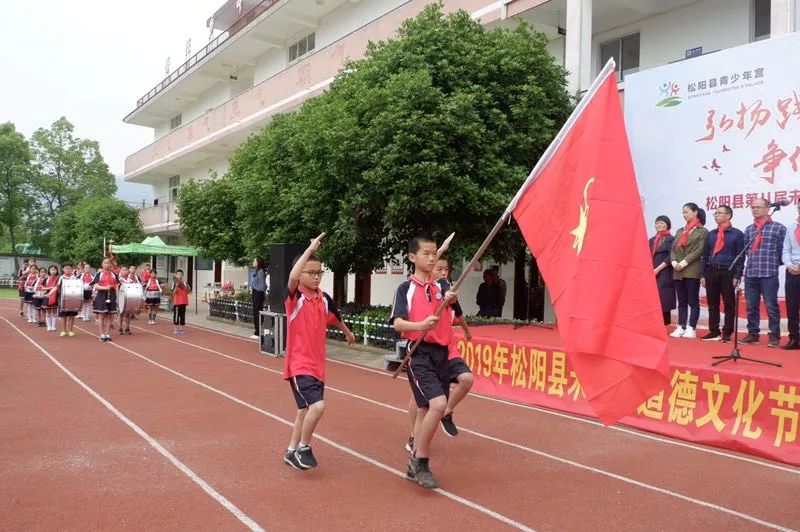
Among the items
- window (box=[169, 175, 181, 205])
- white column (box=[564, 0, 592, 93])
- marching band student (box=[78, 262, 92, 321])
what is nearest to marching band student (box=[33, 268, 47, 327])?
marching band student (box=[78, 262, 92, 321])

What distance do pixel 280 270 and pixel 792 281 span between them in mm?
8749

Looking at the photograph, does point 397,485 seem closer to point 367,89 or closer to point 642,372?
point 642,372

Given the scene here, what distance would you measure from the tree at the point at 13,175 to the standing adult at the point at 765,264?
165 ft

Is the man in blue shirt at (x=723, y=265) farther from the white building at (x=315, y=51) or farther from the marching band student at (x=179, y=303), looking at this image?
the marching band student at (x=179, y=303)

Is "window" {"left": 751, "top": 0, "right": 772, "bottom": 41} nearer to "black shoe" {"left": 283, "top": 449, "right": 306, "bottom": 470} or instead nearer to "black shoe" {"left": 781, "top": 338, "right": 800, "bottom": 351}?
"black shoe" {"left": 781, "top": 338, "right": 800, "bottom": 351}

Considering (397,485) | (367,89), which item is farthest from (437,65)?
(397,485)

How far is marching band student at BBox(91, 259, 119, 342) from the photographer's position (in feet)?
49.5

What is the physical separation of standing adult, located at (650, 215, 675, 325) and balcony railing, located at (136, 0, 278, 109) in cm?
1973

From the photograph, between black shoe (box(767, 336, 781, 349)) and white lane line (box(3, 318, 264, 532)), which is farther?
black shoe (box(767, 336, 781, 349))

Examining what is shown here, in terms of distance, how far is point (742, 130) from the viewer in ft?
33.1

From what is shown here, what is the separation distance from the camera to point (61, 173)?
49.3 m

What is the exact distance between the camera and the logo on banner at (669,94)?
1105 cm

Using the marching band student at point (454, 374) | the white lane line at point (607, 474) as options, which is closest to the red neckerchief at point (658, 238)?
the white lane line at point (607, 474)

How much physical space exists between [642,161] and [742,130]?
173 centimetres
